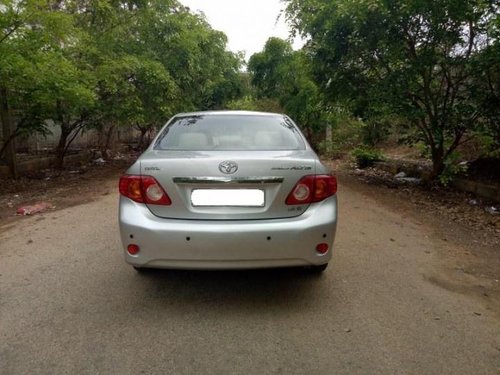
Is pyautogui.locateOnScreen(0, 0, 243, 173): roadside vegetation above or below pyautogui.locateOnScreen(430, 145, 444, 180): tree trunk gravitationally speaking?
above

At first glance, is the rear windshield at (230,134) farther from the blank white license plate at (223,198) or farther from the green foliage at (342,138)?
the green foliage at (342,138)

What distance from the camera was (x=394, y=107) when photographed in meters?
8.13

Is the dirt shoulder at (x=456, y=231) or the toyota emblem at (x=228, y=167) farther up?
the toyota emblem at (x=228, y=167)

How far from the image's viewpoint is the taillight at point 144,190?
312 centimetres

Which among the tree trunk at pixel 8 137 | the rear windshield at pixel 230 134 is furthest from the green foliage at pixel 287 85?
the rear windshield at pixel 230 134

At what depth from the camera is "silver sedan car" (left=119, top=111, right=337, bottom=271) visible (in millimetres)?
3012

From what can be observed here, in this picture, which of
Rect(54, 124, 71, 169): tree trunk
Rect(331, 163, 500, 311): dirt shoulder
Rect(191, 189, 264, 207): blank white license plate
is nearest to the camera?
Rect(191, 189, 264, 207): blank white license plate

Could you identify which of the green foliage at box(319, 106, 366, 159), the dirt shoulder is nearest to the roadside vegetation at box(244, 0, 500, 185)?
the dirt shoulder

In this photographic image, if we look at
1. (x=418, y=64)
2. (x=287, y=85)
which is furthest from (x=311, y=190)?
(x=287, y=85)

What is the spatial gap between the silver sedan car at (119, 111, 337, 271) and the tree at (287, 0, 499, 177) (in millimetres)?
5092

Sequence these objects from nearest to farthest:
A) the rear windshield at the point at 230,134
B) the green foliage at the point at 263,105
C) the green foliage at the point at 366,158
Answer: the rear windshield at the point at 230,134
the green foliage at the point at 366,158
the green foliage at the point at 263,105

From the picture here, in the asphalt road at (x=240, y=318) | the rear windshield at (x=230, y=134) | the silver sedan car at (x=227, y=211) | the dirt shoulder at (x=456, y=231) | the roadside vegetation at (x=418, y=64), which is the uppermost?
the roadside vegetation at (x=418, y=64)

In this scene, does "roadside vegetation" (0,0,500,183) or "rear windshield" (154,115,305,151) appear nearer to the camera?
"rear windshield" (154,115,305,151)

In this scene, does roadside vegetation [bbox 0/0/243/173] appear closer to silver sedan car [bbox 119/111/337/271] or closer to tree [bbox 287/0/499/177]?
tree [bbox 287/0/499/177]
